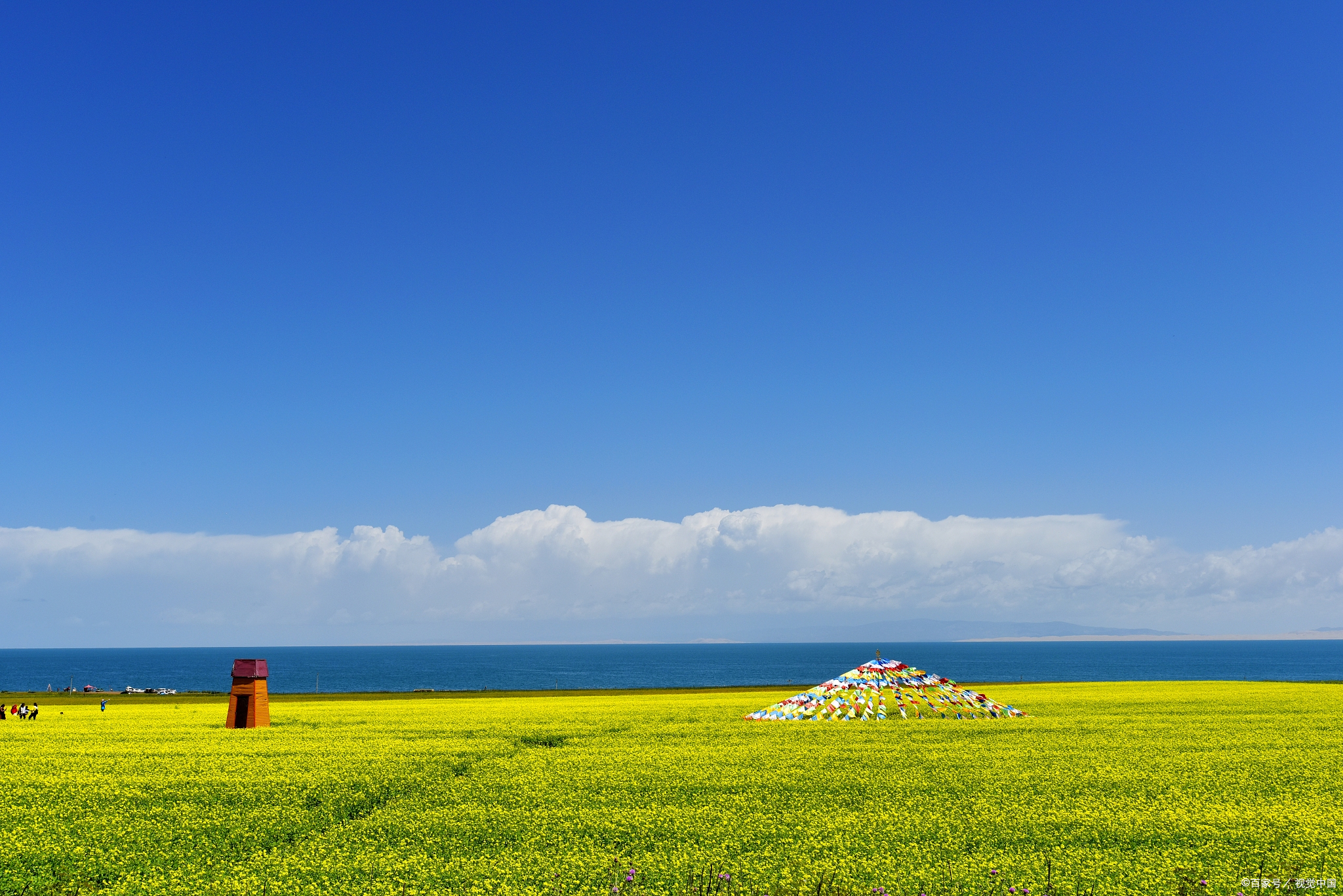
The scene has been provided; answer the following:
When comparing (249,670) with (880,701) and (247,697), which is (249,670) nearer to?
(247,697)

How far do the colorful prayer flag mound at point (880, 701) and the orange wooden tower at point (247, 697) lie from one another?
22.4 metres

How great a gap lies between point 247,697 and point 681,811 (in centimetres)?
2939

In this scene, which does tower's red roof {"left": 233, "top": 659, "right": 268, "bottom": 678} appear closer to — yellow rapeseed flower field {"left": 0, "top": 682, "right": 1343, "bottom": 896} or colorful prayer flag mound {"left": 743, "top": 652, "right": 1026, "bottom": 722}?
yellow rapeseed flower field {"left": 0, "top": 682, "right": 1343, "bottom": 896}

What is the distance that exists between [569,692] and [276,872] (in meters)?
80.4

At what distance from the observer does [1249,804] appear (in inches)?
737

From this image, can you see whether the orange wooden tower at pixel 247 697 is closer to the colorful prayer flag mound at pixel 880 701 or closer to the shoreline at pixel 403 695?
the colorful prayer flag mound at pixel 880 701

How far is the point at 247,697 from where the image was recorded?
40.2 m

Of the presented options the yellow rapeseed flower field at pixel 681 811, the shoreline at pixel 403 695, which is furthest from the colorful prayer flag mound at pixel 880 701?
the shoreline at pixel 403 695

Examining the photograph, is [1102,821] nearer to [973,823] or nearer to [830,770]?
[973,823]

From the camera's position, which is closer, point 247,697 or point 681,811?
point 681,811

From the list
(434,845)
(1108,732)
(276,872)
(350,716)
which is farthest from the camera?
(350,716)

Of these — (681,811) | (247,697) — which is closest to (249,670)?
(247,697)

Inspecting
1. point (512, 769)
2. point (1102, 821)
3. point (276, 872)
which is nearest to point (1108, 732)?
point (1102, 821)

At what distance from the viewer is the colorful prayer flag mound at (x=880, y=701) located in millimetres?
40781
